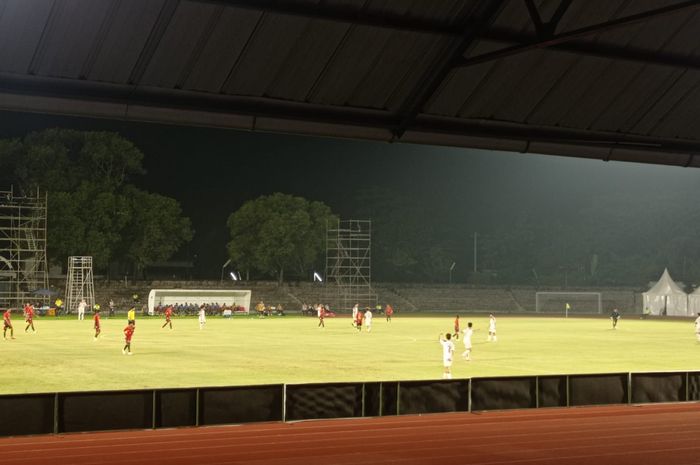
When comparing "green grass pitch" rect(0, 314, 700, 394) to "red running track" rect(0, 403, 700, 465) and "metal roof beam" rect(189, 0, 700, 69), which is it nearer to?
"red running track" rect(0, 403, 700, 465)

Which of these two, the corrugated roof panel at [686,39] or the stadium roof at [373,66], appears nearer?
the stadium roof at [373,66]

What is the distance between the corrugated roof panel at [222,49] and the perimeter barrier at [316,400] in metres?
6.42

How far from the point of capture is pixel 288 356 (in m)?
37.8

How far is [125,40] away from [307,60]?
8.31ft

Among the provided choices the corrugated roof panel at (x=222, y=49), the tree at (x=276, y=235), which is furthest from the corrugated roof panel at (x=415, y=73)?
the tree at (x=276, y=235)

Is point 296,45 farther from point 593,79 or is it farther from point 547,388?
point 547,388

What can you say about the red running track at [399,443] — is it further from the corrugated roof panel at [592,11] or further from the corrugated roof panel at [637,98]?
the corrugated roof panel at [592,11]

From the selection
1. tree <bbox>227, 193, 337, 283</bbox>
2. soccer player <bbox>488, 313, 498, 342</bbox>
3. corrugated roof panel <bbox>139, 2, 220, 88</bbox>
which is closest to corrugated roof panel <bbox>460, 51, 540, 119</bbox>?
corrugated roof panel <bbox>139, 2, 220, 88</bbox>

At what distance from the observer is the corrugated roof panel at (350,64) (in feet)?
40.3

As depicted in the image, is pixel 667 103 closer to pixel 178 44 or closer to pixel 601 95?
pixel 601 95

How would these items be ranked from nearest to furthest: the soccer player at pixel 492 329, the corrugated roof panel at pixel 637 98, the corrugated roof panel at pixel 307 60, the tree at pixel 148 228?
1. the corrugated roof panel at pixel 307 60
2. the corrugated roof panel at pixel 637 98
3. the soccer player at pixel 492 329
4. the tree at pixel 148 228

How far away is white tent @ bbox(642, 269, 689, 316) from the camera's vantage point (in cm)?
9650

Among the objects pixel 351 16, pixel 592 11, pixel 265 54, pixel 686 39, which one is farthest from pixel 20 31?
pixel 686 39

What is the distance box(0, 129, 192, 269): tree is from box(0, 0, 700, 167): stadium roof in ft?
284
